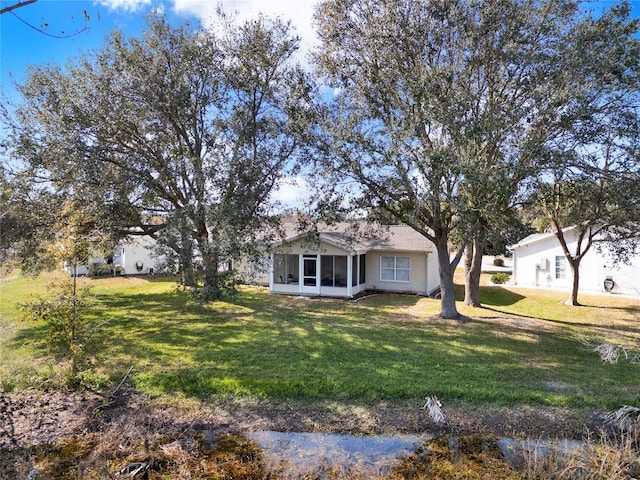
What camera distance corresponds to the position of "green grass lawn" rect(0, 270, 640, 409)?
7863mm

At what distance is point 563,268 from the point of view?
72.3ft

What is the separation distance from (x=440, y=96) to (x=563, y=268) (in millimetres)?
16436

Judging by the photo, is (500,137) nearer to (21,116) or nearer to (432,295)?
(432,295)

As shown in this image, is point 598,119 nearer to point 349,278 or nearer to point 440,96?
point 440,96

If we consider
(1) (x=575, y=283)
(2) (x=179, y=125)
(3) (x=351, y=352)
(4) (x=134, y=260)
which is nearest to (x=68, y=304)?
(3) (x=351, y=352)

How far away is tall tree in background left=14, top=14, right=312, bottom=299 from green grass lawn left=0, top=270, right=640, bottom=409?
2.98 metres

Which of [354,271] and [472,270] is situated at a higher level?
[472,270]

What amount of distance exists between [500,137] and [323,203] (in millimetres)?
5903

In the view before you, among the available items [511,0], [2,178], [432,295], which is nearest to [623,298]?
[432,295]

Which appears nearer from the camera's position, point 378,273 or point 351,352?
point 351,352

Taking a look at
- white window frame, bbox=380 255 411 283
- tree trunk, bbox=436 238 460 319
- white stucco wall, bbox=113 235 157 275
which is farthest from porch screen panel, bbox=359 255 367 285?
white stucco wall, bbox=113 235 157 275

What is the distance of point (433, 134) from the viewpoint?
12.5 m

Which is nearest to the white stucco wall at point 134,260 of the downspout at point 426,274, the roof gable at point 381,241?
the roof gable at point 381,241

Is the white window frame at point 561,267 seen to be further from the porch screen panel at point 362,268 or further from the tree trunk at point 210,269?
the tree trunk at point 210,269
